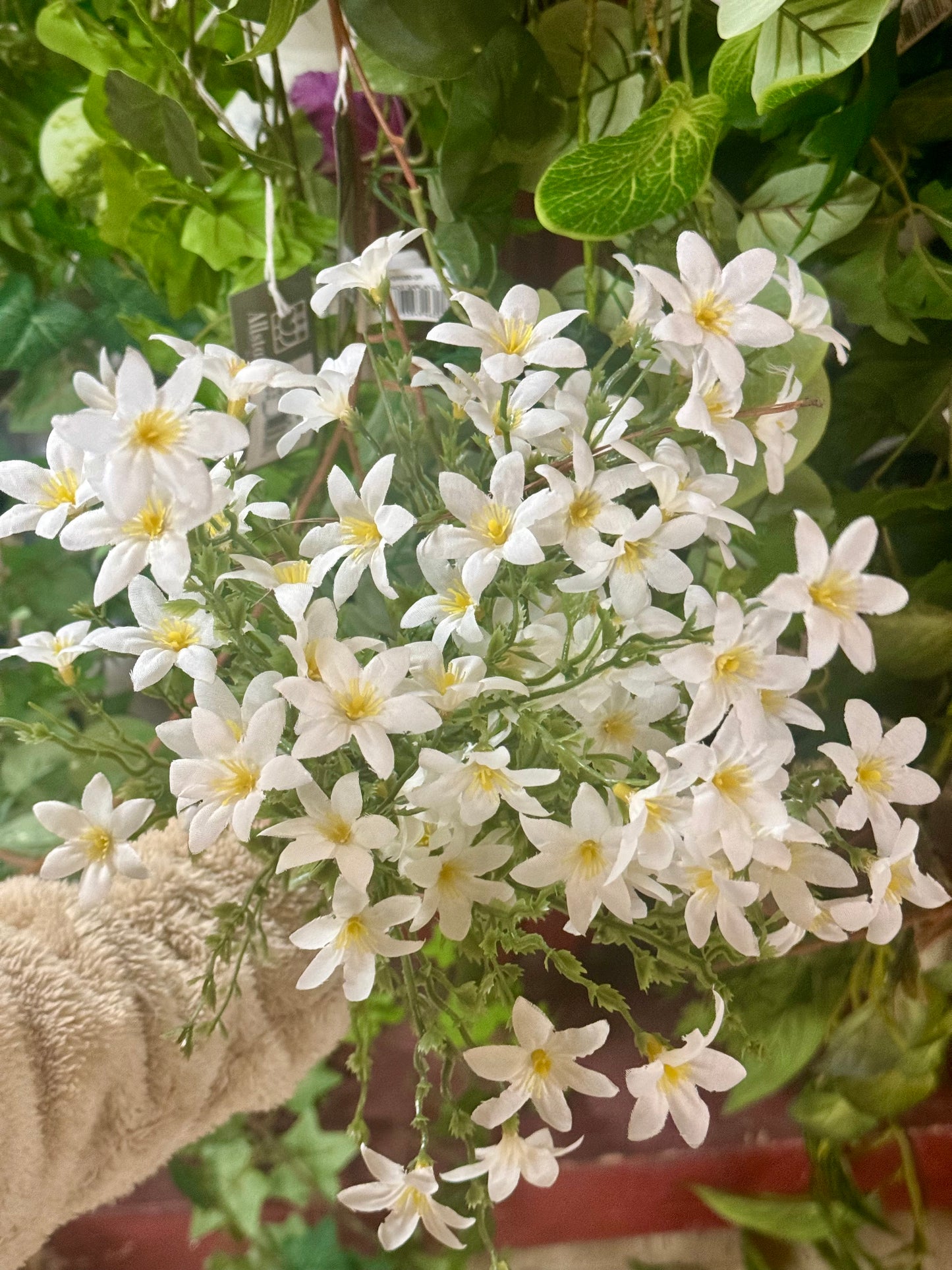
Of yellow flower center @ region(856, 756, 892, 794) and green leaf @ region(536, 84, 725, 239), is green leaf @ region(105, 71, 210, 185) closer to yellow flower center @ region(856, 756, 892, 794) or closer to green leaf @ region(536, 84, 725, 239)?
green leaf @ region(536, 84, 725, 239)

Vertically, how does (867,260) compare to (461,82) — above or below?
below

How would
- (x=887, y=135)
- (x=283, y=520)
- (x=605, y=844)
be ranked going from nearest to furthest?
→ (x=605, y=844), (x=283, y=520), (x=887, y=135)

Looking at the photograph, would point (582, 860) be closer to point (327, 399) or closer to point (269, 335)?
point (327, 399)

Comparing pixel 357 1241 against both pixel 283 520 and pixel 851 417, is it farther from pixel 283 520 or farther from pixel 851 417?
pixel 851 417

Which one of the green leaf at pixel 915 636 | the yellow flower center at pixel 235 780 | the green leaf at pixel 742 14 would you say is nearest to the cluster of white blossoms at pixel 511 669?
the yellow flower center at pixel 235 780

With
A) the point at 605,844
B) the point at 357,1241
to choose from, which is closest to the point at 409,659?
the point at 605,844

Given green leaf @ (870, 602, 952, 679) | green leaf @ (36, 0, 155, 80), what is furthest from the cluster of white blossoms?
green leaf @ (36, 0, 155, 80)

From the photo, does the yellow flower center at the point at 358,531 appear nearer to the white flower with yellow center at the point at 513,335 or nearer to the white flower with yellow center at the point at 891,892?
the white flower with yellow center at the point at 513,335
